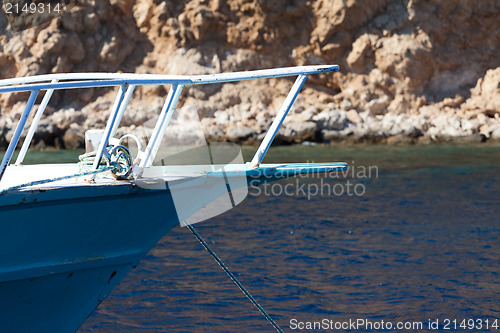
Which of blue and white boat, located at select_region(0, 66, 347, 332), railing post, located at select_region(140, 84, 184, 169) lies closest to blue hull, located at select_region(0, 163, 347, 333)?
blue and white boat, located at select_region(0, 66, 347, 332)

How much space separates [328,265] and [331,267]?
0.08 metres

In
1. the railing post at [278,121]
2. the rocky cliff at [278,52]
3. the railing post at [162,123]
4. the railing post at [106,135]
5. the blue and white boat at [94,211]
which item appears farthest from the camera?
the rocky cliff at [278,52]

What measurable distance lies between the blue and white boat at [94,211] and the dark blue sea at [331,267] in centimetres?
135

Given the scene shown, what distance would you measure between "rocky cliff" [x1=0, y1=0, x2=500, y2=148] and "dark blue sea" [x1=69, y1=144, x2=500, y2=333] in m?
13.0

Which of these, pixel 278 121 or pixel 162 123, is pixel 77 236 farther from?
pixel 278 121

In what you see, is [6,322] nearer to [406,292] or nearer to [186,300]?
[186,300]

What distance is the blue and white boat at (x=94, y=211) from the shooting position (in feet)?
12.3

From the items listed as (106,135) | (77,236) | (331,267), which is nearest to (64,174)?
(77,236)

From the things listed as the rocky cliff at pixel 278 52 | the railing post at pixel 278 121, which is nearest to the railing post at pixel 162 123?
the railing post at pixel 278 121

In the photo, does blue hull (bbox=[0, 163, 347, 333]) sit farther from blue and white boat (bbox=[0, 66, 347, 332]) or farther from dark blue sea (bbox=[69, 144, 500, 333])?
dark blue sea (bbox=[69, 144, 500, 333])

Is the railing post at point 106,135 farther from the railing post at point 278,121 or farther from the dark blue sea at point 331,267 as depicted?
the dark blue sea at point 331,267

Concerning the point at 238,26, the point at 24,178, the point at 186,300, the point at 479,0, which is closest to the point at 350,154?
the point at 238,26

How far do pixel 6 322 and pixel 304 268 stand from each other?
3.80 metres

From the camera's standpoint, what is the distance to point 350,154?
744 inches
